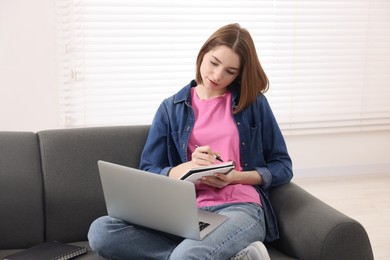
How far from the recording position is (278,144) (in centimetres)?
198

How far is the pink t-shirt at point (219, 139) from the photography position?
185 cm

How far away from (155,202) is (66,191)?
52 cm

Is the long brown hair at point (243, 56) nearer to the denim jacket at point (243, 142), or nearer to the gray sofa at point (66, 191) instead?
the denim jacket at point (243, 142)

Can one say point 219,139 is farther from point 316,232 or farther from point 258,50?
point 258,50

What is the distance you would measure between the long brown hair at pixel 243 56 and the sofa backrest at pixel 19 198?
2.74ft

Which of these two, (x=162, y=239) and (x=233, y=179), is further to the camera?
(x=233, y=179)

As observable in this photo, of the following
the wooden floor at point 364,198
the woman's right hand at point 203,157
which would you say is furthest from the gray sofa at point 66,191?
the wooden floor at point 364,198

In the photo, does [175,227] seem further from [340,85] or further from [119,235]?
[340,85]

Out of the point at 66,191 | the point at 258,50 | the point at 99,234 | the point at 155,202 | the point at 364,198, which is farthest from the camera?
the point at 258,50

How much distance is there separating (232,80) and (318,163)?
6.78 ft

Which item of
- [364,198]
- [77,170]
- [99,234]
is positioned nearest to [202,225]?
[99,234]

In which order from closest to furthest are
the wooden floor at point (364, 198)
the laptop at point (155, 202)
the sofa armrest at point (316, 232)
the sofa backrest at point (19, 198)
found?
the laptop at point (155, 202) < the sofa armrest at point (316, 232) < the sofa backrest at point (19, 198) < the wooden floor at point (364, 198)

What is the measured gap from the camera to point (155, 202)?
1556 millimetres

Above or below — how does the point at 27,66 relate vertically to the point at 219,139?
above
